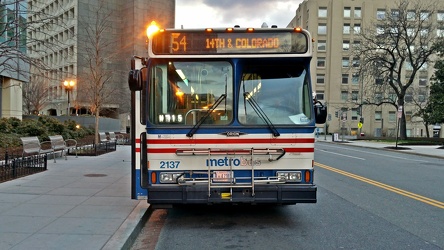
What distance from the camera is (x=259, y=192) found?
5539 millimetres

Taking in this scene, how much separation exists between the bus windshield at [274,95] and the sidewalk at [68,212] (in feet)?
8.70

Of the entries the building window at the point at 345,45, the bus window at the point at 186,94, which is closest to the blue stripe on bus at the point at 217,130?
the bus window at the point at 186,94

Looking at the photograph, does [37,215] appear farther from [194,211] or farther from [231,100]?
[231,100]

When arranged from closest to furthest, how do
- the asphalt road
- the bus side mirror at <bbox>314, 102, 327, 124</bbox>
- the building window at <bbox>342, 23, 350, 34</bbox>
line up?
the asphalt road
the bus side mirror at <bbox>314, 102, 327, 124</bbox>
the building window at <bbox>342, 23, 350, 34</bbox>

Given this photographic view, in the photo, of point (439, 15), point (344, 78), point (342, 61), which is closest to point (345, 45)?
point (342, 61)

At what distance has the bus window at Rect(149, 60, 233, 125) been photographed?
5688 millimetres

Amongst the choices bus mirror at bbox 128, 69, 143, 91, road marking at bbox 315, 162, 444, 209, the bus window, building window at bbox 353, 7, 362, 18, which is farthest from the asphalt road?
building window at bbox 353, 7, 362, 18

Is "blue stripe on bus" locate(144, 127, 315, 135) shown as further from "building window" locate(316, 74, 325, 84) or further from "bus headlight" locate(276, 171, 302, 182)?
"building window" locate(316, 74, 325, 84)

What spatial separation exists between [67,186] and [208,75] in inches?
201

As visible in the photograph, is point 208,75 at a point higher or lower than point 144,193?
higher

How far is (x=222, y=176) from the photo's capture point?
18.3 ft

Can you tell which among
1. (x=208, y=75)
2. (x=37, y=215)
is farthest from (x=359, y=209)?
(x=37, y=215)

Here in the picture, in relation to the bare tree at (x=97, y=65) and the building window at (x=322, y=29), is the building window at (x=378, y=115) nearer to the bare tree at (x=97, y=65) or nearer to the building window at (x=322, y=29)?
the building window at (x=322, y=29)

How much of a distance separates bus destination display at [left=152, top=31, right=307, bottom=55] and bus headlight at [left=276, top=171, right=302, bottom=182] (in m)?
1.97
